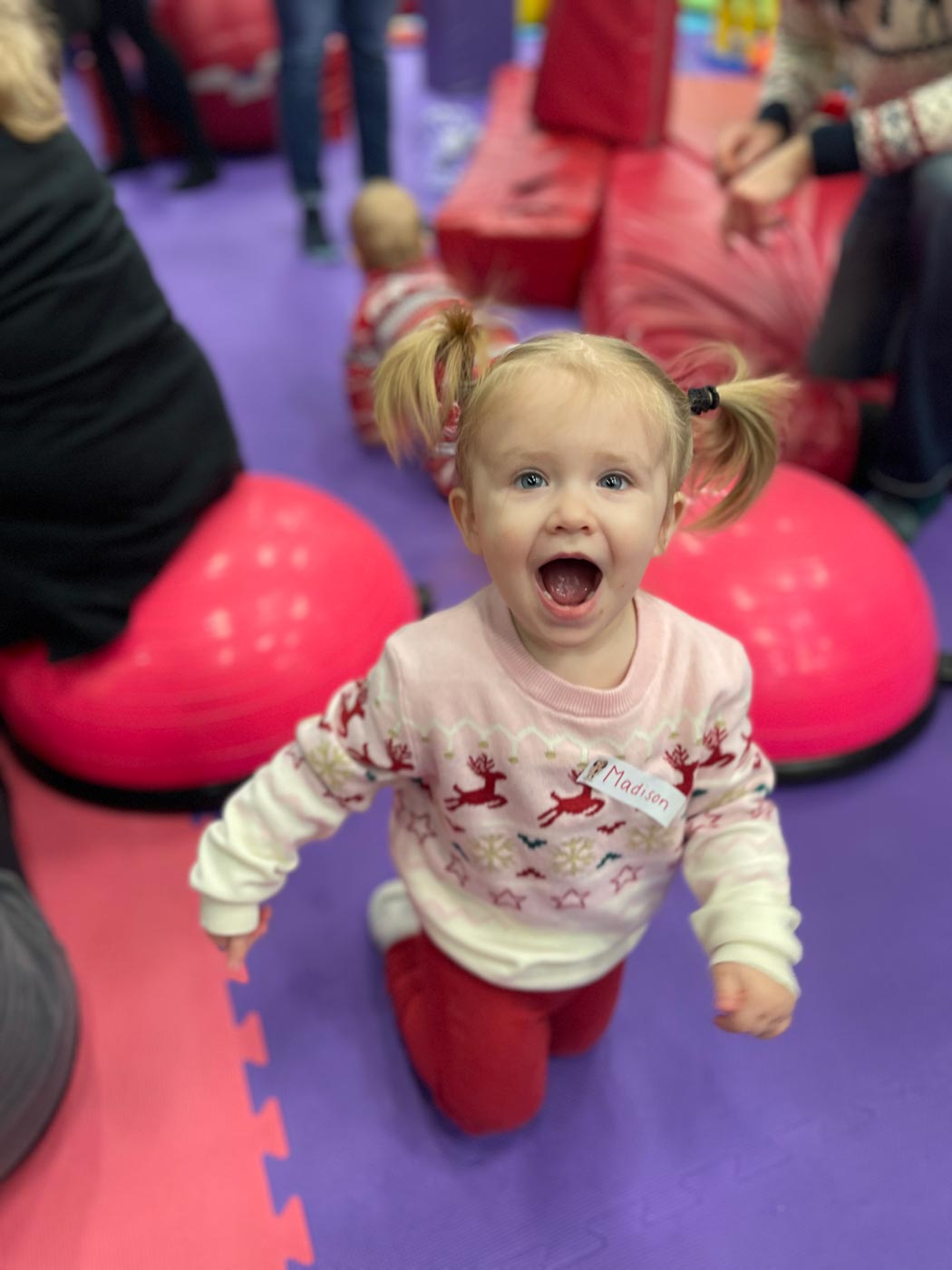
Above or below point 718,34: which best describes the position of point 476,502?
above

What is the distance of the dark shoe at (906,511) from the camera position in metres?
1.62

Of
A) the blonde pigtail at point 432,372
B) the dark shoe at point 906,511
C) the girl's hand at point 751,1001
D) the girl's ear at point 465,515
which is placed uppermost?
the blonde pigtail at point 432,372

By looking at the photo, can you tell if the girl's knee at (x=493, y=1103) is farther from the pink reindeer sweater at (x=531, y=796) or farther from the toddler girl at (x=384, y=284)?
the toddler girl at (x=384, y=284)

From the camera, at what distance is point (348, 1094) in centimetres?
101

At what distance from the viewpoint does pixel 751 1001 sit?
2.14ft

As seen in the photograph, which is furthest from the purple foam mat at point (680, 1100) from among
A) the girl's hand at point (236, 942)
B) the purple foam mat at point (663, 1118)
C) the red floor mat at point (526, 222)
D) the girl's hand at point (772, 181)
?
the red floor mat at point (526, 222)

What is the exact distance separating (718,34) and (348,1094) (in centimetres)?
445

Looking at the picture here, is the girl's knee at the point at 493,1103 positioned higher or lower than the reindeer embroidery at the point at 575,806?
lower

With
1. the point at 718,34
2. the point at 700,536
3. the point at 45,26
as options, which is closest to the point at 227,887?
the point at 700,536

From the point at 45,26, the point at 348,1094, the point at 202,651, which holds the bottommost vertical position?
the point at 348,1094

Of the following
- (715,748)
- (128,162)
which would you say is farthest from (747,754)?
(128,162)

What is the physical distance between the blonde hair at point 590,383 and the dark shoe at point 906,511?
1.02 meters

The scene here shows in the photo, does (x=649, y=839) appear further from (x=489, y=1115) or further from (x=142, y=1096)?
(x=142, y=1096)

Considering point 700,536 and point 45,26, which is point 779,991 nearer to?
point 700,536
